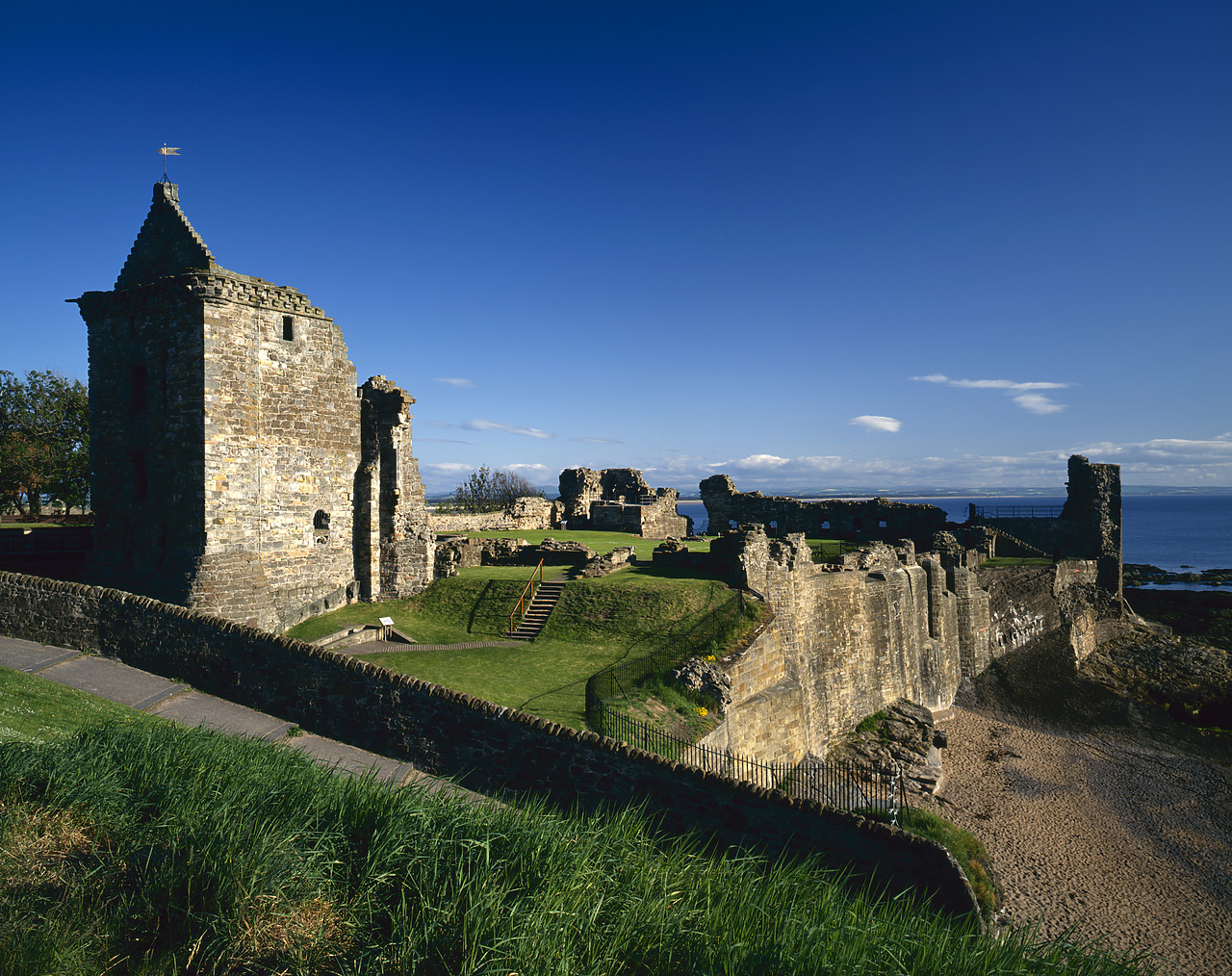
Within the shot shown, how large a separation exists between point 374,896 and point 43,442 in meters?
42.5

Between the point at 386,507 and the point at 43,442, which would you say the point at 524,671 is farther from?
the point at 43,442

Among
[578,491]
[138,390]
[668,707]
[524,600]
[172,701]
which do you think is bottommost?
[668,707]

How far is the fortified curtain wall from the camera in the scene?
1833 centimetres

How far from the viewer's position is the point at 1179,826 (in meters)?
20.6

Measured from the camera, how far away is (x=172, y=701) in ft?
38.8

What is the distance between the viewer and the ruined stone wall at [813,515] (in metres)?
39.1

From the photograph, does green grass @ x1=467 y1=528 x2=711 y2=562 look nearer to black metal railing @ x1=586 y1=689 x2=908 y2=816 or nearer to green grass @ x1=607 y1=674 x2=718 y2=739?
black metal railing @ x1=586 y1=689 x2=908 y2=816

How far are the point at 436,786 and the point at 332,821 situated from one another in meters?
3.87

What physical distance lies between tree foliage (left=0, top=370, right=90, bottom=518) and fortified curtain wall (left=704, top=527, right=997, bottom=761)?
34.8 meters

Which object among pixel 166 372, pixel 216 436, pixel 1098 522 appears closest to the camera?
pixel 216 436

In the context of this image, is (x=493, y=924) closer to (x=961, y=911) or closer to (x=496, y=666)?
(x=961, y=911)

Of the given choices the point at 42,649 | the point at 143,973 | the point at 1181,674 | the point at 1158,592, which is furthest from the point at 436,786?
the point at 1158,592

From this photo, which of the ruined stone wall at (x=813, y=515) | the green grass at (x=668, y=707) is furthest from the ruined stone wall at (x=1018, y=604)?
the green grass at (x=668, y=707)

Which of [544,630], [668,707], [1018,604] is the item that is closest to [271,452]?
[544,630]
